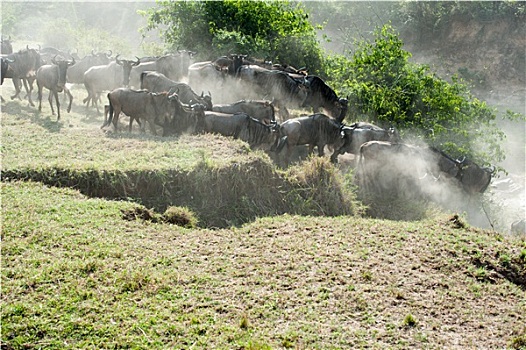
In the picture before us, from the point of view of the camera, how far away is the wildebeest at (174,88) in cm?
1586

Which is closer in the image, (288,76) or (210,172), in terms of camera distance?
(210,172)

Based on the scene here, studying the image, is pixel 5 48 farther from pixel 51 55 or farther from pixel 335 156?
pixel 335 156

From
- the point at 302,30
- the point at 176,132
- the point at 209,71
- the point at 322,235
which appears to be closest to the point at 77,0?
the point at 302,30

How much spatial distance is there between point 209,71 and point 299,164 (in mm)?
6101

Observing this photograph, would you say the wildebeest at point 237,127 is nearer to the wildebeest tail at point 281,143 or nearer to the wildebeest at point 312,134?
the wildebeest tail at point 281,143

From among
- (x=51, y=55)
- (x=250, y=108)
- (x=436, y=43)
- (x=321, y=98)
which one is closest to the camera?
(x=250, y=108)

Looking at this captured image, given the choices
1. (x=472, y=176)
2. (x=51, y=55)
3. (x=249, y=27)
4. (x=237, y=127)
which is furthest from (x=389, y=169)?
(x=51, y=55)

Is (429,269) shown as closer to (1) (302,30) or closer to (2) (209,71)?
(2) (209,71)

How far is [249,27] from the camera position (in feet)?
78.3

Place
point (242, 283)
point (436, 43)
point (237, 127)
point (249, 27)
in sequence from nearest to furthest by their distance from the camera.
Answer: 1. point (242, 283)
2. point (237, 127)
3. point (249, 27)
4. point (436, 43)

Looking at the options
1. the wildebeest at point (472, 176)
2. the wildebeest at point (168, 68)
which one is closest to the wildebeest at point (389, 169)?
the wildebeest at point (472, 176)

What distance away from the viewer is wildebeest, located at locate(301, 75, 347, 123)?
59.1 feet

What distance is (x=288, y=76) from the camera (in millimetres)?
17719

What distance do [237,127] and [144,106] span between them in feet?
8.93
